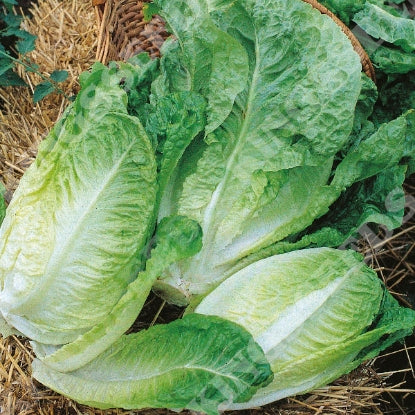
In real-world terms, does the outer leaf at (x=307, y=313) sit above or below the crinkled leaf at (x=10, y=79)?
below

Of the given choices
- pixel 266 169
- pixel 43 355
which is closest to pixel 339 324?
pixel 266 169

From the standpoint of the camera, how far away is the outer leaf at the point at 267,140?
70.3 inches

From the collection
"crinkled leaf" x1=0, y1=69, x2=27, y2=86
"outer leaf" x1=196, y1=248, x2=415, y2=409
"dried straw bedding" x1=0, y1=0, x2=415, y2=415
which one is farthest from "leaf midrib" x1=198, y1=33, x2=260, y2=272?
"crinkled leaf" x1=0, y1=69, x2=27, y2=86

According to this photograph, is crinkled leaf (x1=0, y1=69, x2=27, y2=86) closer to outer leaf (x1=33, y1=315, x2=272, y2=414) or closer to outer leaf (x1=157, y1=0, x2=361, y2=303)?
outer leaf (x1=157, y1=0, x2=361, y2=303)

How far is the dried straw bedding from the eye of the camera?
1.91 metres

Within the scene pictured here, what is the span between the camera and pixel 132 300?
1583 millimetres

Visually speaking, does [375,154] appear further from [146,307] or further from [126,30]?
[126,30]

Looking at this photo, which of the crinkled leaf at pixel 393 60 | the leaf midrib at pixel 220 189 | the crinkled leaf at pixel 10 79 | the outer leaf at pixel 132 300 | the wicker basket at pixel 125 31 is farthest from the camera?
the crinkled leaf at pixel 10 79

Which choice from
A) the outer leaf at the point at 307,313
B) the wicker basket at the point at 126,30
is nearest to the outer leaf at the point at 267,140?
the outer leaf at the point at 307,313

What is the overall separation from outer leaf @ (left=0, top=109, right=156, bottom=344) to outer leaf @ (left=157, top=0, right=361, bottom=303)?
0.75 ft

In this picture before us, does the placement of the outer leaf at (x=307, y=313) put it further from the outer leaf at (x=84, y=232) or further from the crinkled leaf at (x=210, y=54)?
the crinkled leaf at (x=210, y=54)

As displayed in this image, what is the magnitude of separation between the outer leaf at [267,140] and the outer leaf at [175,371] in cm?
22

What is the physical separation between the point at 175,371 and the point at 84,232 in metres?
0.46

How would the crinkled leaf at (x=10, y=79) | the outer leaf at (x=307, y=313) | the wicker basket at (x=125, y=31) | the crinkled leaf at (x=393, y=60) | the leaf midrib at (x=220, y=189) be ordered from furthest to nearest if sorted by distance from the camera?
the crinkled leaf at (x=10, y=79) → the wicker basket at (x=125, y=31) → the crinkled leaf at (x=393, y=60) → the leaf midrib at (x=220, y=189) → the outer leaf at (x=307, y=313)
